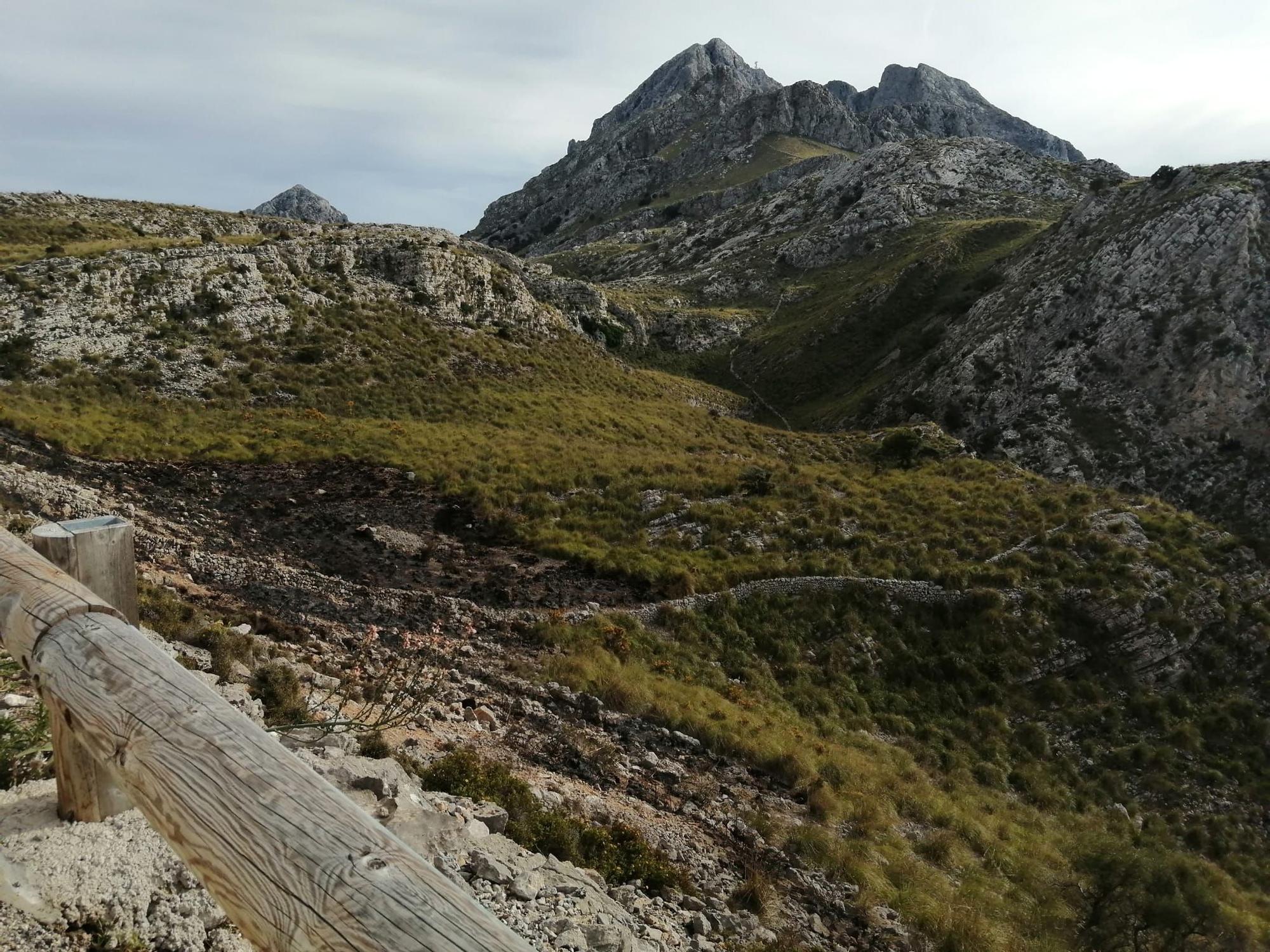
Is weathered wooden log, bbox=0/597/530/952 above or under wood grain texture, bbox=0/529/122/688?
under

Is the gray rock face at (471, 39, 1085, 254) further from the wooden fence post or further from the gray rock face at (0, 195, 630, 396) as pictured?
the wooden fence post

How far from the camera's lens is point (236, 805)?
266cm

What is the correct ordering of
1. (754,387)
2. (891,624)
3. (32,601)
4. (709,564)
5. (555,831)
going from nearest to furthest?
(32,601) < (555,831) < (891,624) < (709,564) < (754,387)

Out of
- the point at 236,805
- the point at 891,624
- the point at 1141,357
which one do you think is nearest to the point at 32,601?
the point at 236,805

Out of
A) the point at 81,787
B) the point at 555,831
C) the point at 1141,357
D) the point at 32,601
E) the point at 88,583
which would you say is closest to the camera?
the point at 32,601

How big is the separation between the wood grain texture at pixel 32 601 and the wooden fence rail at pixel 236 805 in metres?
0.01

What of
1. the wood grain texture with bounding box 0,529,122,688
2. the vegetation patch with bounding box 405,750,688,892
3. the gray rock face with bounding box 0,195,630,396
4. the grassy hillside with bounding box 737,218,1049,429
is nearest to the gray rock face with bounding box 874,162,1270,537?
the grassy hillside with bounding box 737,218,1049,429

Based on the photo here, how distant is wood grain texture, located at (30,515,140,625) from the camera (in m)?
4.30

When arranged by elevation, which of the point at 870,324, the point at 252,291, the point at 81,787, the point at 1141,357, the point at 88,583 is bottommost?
the point at 81,787

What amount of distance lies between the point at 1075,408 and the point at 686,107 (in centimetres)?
18237

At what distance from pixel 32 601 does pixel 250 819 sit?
237 cm

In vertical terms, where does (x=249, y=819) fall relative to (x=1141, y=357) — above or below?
below

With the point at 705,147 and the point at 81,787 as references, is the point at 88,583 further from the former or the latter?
the point at 705,147

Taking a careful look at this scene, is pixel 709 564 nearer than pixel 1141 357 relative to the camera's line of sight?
Yes
